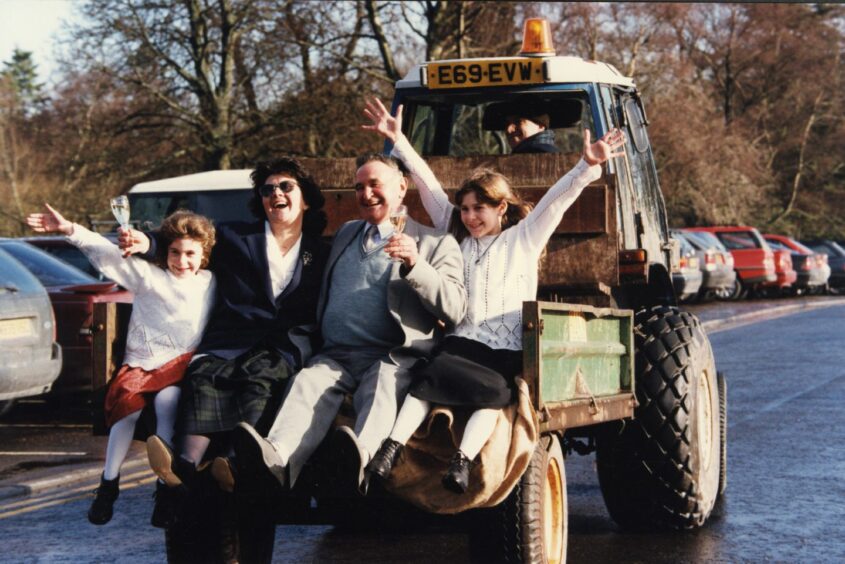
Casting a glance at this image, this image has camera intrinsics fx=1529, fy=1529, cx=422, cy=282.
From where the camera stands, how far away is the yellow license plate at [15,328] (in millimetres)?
11977

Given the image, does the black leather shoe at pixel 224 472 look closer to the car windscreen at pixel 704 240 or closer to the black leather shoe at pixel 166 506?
the black leather shoe at pixel 166 506

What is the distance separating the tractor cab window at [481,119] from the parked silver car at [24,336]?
4168mm

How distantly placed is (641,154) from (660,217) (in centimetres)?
45

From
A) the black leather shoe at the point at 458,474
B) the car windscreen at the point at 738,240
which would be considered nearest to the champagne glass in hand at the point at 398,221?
the black leather shoe at the point at 458,474

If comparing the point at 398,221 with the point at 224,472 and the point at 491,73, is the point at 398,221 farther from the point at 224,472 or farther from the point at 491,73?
the point at 491,73

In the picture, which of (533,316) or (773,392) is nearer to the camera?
(533,316)

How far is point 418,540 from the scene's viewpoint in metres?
7.94

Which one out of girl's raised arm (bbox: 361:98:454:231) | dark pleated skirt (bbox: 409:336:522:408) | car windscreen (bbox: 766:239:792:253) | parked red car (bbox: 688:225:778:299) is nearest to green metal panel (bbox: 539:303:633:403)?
dark pleated skirt (bbox: 409:336:522:408)

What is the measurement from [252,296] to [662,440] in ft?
8.03

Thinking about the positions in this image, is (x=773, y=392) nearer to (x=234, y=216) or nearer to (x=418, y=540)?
(x=418, y=540)

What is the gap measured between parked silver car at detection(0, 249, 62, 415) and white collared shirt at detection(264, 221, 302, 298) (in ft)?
20.9

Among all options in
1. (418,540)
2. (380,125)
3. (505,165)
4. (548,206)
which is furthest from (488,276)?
(418,540)

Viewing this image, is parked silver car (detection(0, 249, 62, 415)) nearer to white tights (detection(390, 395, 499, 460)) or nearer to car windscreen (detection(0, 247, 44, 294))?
car windscreen (detection(0, 247, 44, 294))

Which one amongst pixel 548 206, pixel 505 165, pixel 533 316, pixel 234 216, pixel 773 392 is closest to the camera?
pixel 533 316
